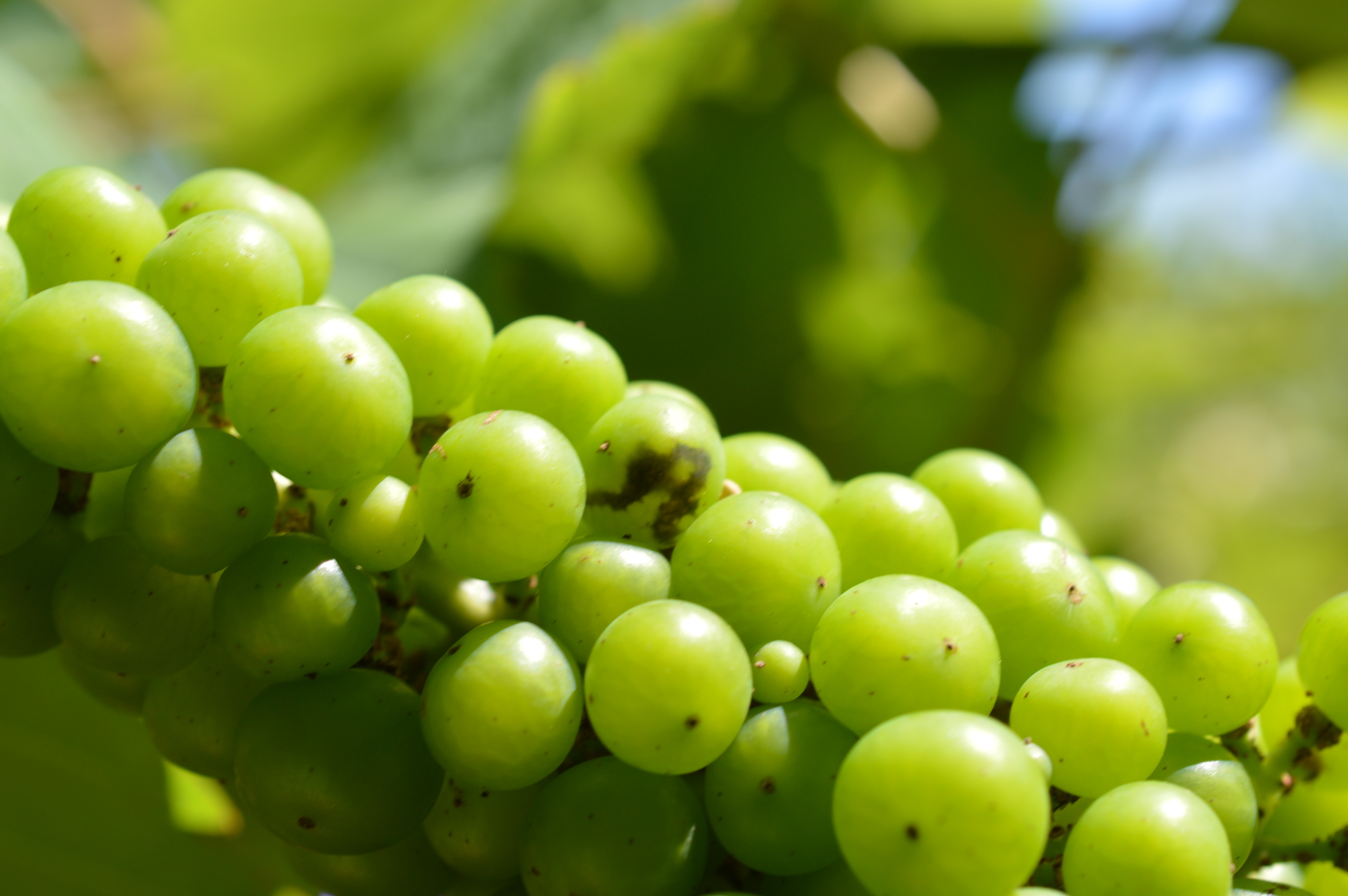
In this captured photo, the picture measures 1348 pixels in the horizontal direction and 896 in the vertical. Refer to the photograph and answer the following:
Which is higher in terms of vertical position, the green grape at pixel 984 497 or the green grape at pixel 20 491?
the green grape at pixel 984 497

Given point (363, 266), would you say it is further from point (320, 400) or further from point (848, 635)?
point (848, 635)

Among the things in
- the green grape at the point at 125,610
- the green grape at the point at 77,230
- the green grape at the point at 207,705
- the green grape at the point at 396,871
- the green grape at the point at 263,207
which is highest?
the green grape at the point at 263,207

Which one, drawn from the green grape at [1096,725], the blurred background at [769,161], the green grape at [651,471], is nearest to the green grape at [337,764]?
the green grape at [651,471]

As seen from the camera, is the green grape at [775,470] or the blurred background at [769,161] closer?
the green grape at [775,470]

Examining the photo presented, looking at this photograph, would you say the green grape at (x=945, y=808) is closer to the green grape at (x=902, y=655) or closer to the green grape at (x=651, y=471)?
the green grape at (x=902, y=655)

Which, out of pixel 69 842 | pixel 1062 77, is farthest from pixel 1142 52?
pixel 69 842

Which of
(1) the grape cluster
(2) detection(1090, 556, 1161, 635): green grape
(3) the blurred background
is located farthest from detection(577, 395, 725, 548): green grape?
(3) the blurred background
